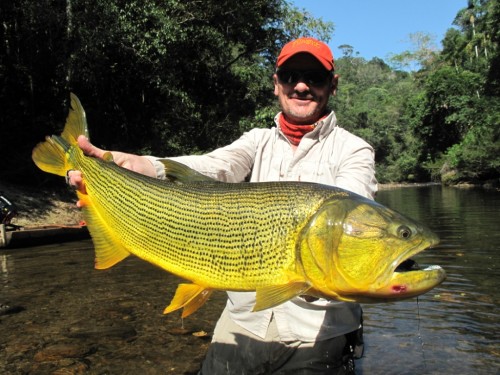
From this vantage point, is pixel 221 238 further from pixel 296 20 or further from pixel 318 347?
pixel 296 20

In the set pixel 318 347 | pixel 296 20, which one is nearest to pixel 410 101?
pixel 296 20

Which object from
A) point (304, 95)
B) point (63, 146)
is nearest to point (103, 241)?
point (63, 146)

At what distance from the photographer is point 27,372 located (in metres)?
5.50

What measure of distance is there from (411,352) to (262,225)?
4.64 m

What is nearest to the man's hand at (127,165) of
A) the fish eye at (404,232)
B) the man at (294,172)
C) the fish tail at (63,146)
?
the man at (294,172)

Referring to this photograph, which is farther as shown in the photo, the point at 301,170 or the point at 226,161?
the point at 226,161

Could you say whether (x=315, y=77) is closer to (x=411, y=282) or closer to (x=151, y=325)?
(x=411, y=282)

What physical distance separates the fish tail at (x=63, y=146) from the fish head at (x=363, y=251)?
5.87 ft

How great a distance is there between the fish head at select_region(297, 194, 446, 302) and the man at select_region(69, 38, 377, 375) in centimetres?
56

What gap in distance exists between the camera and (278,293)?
2.23 metres

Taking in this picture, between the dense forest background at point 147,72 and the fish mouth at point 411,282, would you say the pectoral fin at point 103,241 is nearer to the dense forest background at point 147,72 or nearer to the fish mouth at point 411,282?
the fish mouth at point 411,282

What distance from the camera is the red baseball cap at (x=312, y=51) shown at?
3.22m

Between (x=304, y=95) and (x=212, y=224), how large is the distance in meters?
1.23

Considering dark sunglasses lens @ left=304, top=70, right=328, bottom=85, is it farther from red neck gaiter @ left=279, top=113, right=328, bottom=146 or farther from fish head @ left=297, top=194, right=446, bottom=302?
fish head @ left=297, top=194, right=446, bottom=302
